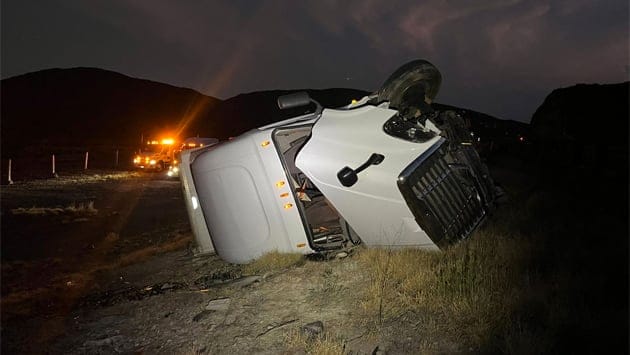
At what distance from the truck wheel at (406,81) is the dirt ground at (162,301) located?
1.83m

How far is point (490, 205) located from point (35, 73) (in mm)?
127757

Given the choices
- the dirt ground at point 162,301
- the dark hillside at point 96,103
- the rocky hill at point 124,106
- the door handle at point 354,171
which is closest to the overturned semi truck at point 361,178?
the door handle at point 354,171

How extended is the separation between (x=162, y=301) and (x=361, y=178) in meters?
2.56

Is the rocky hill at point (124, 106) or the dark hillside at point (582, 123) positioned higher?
the rocky hill at point (124, 106)

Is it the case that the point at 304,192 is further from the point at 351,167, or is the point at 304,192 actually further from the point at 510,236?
the point at 510,236

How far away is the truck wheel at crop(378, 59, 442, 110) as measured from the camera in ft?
15.9

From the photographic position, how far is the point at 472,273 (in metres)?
3.87

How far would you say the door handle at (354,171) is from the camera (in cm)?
407

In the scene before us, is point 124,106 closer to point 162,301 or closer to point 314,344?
point 162,301

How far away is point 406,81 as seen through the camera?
4.85 metres

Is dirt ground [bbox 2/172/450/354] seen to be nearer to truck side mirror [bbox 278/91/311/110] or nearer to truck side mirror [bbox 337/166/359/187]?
truck side mirror [bbox 337/166/359/187]

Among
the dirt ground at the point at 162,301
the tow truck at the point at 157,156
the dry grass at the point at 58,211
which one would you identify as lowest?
the dirt ground at the point at 162,301

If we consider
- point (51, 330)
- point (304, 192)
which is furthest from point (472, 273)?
point (51, 330)

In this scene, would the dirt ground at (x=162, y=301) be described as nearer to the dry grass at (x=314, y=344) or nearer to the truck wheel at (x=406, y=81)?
the dry grass at (x=314, y=344)
